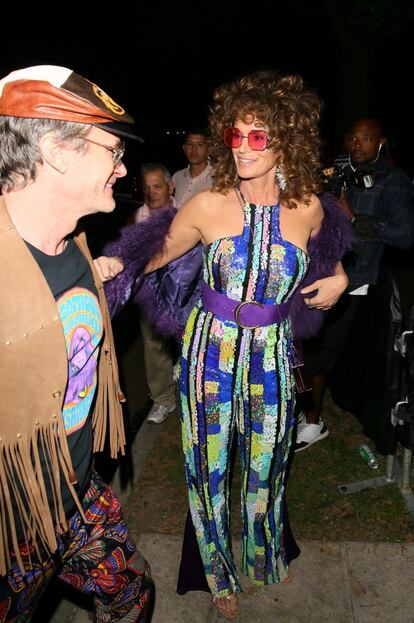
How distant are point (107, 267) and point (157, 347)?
2.21 m

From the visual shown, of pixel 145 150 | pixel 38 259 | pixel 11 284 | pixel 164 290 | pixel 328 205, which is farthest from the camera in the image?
pixel 145 150

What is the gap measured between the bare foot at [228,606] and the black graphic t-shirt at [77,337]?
1.26 m

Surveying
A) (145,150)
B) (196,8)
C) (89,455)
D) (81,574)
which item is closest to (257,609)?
(81,574)

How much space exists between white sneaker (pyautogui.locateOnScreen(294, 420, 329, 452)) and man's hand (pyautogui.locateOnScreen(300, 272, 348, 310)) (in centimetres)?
182

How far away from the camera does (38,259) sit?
1.66 metres

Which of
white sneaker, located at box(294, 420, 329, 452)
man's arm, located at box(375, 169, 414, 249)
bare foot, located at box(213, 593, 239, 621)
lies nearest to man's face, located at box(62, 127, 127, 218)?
bare foot, located at box(213, 593, 239, 621)

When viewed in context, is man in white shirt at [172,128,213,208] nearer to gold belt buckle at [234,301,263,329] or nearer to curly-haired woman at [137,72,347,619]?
curly-haired woman at [137,72,347,619]

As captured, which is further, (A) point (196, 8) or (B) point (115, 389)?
(A) point (196, 8)

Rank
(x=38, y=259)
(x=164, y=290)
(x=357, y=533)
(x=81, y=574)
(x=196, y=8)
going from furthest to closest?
(x=196, y=8), (x=357, y=533), (x=164, y=290), (x=81, y=574), (x=38, y=259)

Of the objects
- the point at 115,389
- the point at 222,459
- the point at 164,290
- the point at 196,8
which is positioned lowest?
the point at 222,459

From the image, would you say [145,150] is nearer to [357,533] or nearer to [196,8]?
[196,8]

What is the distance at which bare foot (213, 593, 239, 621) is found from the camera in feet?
9.05

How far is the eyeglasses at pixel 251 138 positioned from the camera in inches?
86.2

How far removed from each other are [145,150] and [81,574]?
23590 mm
